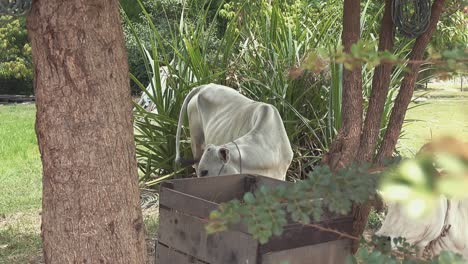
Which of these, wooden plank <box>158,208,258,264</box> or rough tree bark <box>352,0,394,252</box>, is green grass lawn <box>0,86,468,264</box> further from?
wooden plank <box>158,208,258,264</box>

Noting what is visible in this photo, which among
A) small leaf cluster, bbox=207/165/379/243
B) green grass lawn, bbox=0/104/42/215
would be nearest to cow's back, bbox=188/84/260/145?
green grass lawn, bbox=0/104/42/215

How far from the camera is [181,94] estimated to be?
5.40 meters

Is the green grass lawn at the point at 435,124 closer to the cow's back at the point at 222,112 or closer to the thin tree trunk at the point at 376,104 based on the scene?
the thin tree trunk at the point at 376,104

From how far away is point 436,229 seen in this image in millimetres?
2080

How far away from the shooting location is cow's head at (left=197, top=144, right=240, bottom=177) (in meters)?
3.37

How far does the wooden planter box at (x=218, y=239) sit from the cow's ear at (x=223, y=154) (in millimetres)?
444

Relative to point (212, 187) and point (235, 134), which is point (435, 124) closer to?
point (212, 187)

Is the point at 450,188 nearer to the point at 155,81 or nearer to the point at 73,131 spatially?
the point at 73,131

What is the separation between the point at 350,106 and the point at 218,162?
2.57ft

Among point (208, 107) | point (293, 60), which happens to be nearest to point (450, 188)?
point (208, 107)

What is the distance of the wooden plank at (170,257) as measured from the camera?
8.47 ft

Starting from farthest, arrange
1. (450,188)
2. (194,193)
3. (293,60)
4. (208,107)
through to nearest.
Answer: (293,60), (208,107), (194,193), (450,188)

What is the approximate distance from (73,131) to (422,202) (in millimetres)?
1369

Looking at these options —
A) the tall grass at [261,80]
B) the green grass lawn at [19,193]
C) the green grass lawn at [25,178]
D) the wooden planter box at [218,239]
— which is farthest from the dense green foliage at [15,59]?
the wooden planter box at [218,239]
